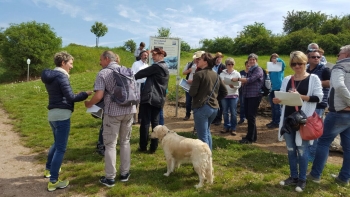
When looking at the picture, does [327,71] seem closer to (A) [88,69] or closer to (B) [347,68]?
(B) [347,68]

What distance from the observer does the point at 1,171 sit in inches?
215

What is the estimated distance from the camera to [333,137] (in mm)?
4633

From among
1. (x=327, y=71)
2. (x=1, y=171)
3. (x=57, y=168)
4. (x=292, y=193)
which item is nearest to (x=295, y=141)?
(x=292, y=193)

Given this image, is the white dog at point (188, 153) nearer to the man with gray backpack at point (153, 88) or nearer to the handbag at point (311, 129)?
the man with gray backpack at point (153, 88)

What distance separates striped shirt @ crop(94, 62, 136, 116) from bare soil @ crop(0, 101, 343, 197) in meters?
1.41

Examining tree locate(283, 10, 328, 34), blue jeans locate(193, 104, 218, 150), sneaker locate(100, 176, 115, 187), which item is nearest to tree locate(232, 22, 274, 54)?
tree locate(283, 10, 328, 34)

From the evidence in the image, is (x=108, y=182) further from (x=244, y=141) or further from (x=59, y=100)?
(x=244, y=141)

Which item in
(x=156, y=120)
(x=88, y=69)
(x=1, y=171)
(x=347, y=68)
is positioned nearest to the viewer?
(x=347, y=68)

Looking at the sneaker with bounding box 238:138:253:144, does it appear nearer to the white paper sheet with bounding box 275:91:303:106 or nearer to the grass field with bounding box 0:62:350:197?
the grass field with bounding box 0:62:350:197

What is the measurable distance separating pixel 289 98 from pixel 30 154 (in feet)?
19.8

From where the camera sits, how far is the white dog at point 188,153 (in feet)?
14.4

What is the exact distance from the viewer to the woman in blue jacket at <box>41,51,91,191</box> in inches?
166

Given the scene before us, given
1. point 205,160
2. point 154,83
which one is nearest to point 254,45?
point 154,83

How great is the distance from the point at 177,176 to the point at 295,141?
2179 millimetres
